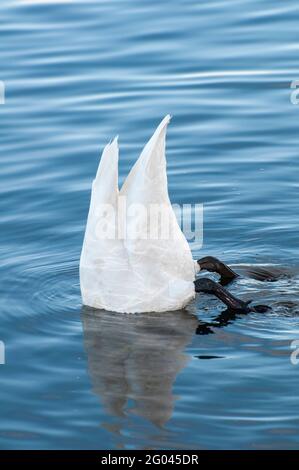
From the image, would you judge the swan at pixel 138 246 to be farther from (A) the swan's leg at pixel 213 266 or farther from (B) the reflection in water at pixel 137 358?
(A) the swan's leg at pixel 213 266

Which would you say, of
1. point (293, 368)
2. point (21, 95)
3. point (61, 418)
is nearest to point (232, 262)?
point (293, 368)

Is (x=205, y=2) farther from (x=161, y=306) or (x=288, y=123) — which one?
(x=161, y=306)

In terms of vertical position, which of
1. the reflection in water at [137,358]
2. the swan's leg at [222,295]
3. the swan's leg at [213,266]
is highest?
the swan's leg at [213,266]

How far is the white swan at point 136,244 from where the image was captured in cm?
754

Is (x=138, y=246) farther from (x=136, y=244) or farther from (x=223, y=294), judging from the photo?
(x=223, y=294)

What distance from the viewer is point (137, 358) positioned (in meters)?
7.53

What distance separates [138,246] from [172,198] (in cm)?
273

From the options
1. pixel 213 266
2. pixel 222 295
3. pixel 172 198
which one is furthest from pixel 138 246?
pixel 172 198

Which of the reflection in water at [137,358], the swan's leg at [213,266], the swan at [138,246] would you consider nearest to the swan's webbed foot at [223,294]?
the swan at [138,246]

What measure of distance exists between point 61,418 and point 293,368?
1.48 meters

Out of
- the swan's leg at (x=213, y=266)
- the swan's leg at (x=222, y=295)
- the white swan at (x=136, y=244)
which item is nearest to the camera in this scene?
the white swan at (x=136, y=244)

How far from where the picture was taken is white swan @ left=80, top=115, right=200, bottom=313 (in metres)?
7.54

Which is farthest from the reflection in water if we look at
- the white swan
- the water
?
the white swan

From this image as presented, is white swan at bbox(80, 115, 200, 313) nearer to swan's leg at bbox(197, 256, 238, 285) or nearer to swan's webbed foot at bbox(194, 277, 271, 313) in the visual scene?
swan's webbed foot at bbox(194, 277, 271, 313)
